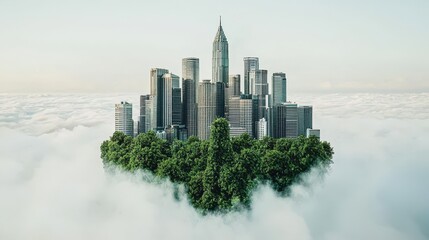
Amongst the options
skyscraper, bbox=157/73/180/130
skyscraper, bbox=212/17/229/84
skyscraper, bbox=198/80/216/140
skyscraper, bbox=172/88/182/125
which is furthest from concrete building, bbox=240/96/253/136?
skyscraper, bbox=212/17/229/84

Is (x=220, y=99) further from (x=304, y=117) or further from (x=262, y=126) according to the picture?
(x=304, y=117)

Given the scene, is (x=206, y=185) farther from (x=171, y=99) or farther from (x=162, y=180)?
(x=171, y=99)

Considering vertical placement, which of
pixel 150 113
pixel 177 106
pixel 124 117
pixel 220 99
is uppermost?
pixel 220 99

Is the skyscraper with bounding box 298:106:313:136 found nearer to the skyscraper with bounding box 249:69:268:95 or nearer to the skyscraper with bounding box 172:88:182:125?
the skyscraper with bounding box 249:69:268:95

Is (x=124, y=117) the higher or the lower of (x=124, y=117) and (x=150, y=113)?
the lower

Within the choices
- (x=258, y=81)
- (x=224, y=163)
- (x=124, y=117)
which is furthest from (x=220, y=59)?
(x=224, y=163)

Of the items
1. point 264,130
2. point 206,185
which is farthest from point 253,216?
point 264,130
